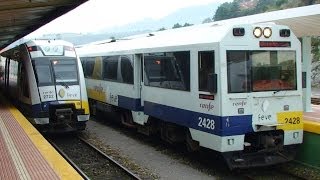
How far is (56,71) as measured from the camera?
1407cm

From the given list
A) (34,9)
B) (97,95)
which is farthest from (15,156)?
(97,95)

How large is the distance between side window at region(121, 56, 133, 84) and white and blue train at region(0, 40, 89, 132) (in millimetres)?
1284

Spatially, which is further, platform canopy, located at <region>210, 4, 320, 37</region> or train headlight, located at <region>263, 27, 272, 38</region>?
platform canopy, located at <region>210, 4, 320, 37</region>

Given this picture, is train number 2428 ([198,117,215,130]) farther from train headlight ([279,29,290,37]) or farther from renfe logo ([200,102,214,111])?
train headlight ([279,29,290,37])

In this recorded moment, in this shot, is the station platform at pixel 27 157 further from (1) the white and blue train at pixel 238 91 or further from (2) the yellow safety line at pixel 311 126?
(2) the yellow safety line at pixel 311 126

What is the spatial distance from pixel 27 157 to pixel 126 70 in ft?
20.2

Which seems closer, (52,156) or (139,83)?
(52,156)

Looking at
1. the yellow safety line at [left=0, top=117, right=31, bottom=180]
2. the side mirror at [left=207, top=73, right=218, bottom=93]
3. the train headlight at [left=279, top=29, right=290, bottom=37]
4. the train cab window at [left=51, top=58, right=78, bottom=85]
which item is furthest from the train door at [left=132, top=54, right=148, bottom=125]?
the train headlight at [left=279, top=29, right=290, bottom=37]

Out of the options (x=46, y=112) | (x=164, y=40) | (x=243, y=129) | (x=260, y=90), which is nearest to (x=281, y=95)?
(x=260, y=90)

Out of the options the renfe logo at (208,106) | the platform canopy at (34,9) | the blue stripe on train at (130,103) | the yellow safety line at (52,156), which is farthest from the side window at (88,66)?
the renfe logo at (208,106)

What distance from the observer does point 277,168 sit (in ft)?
32.4

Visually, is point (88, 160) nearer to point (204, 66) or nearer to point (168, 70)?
point (168, 70)

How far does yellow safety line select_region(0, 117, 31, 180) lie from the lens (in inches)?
283

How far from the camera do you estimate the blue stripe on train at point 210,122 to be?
8.72 meters
